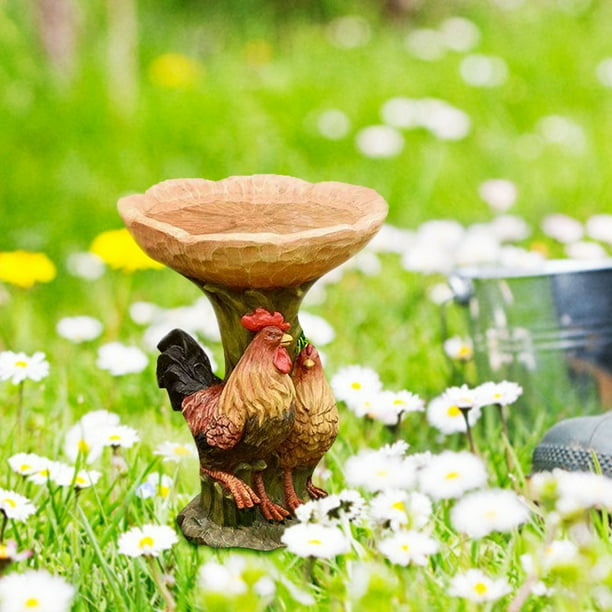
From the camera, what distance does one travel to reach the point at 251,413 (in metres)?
1.39

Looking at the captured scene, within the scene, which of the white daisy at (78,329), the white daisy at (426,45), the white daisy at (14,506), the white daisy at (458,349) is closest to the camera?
the white daisy at (14,506)

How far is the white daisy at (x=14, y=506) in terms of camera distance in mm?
1368

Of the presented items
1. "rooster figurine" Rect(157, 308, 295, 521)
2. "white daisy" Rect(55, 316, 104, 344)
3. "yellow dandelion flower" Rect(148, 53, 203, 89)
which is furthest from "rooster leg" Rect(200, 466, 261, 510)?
"yellow dandelion flower" Rect(148, 53, 203, 89)

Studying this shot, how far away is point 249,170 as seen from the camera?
3.42m

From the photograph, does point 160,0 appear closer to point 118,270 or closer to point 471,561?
point 118,270

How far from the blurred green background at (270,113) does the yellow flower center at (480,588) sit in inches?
81.3

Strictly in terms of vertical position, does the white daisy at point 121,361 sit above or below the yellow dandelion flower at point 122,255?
above

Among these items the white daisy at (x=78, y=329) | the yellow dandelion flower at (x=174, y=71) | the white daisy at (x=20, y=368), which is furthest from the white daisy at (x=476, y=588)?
the yellow dandelion flower at (x=174, y=71)

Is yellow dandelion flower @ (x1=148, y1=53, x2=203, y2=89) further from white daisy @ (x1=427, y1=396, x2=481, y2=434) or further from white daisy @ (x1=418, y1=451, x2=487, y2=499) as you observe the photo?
white daisy @ (x1=418, y1=451, x2=487, y2=499)

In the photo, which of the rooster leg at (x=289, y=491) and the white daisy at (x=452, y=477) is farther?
the rooster leg at (x=289, y=491)

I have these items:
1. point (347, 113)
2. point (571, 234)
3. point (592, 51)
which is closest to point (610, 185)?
point (571, 234)

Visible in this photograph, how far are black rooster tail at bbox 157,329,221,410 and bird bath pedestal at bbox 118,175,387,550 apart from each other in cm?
4

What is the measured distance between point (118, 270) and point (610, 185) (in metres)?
1.50

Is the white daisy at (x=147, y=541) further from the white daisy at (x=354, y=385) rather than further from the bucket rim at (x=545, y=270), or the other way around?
the bucket rim at (x=545, y=270)
